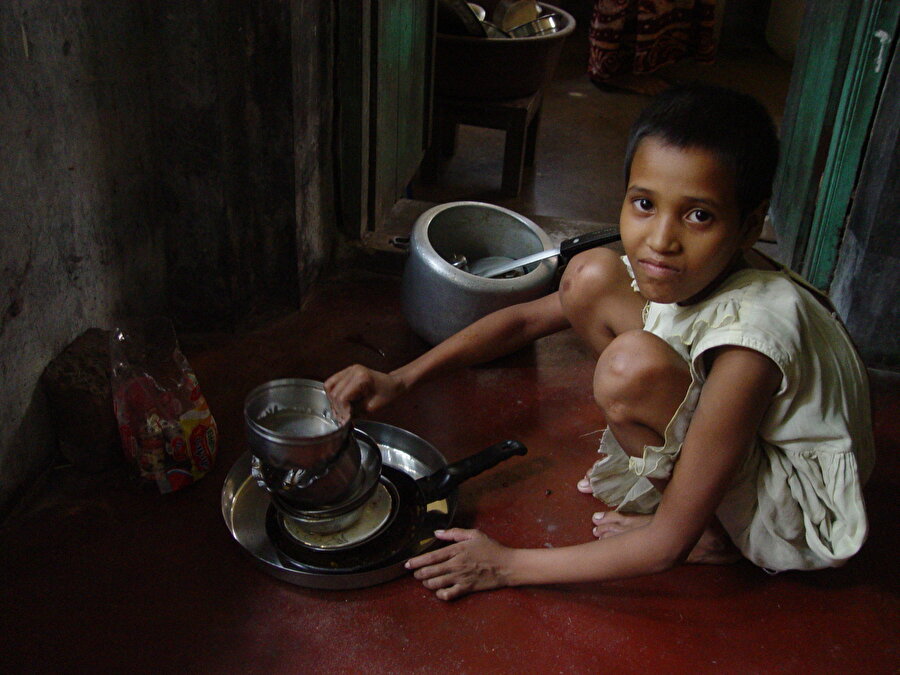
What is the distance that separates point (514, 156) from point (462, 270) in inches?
48.6

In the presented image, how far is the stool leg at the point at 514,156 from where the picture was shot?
301 centimetres

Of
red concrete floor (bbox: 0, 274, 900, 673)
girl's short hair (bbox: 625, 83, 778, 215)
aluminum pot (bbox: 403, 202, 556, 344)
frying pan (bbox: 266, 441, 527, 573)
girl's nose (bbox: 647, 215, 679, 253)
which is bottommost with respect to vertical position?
red concrete floor (bbox: 0, 274, 900, 673)

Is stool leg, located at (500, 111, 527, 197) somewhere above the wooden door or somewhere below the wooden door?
below

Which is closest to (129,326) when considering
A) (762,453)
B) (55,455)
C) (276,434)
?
(55,455)

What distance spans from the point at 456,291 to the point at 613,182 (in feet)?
5.31

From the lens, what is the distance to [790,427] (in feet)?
4.14

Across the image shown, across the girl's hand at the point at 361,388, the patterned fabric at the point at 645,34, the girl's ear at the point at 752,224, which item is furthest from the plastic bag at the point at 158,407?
the patterned fabric at the point at 645,34

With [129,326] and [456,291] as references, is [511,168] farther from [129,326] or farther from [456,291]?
[129,326]

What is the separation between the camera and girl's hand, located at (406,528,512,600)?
1.38 m

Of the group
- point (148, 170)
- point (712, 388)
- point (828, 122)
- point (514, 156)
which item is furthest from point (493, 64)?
point (712, 388)

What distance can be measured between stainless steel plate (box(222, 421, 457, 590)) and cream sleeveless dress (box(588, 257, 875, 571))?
17.9 inches

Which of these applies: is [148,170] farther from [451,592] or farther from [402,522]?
[451,592]

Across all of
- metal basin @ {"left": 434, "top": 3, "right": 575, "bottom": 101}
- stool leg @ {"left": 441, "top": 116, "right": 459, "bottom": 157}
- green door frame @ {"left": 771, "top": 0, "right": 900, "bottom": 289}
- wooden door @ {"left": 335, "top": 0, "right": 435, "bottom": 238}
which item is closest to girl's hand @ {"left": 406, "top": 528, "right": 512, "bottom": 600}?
wooden door @ {"left": 335, "top": 0, "right": 435, "bottom": 238}

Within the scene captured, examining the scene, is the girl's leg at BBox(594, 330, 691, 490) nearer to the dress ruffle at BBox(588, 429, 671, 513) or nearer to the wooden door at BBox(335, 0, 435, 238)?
the dress ruffle at BBox(588, 429, 671, 513)
